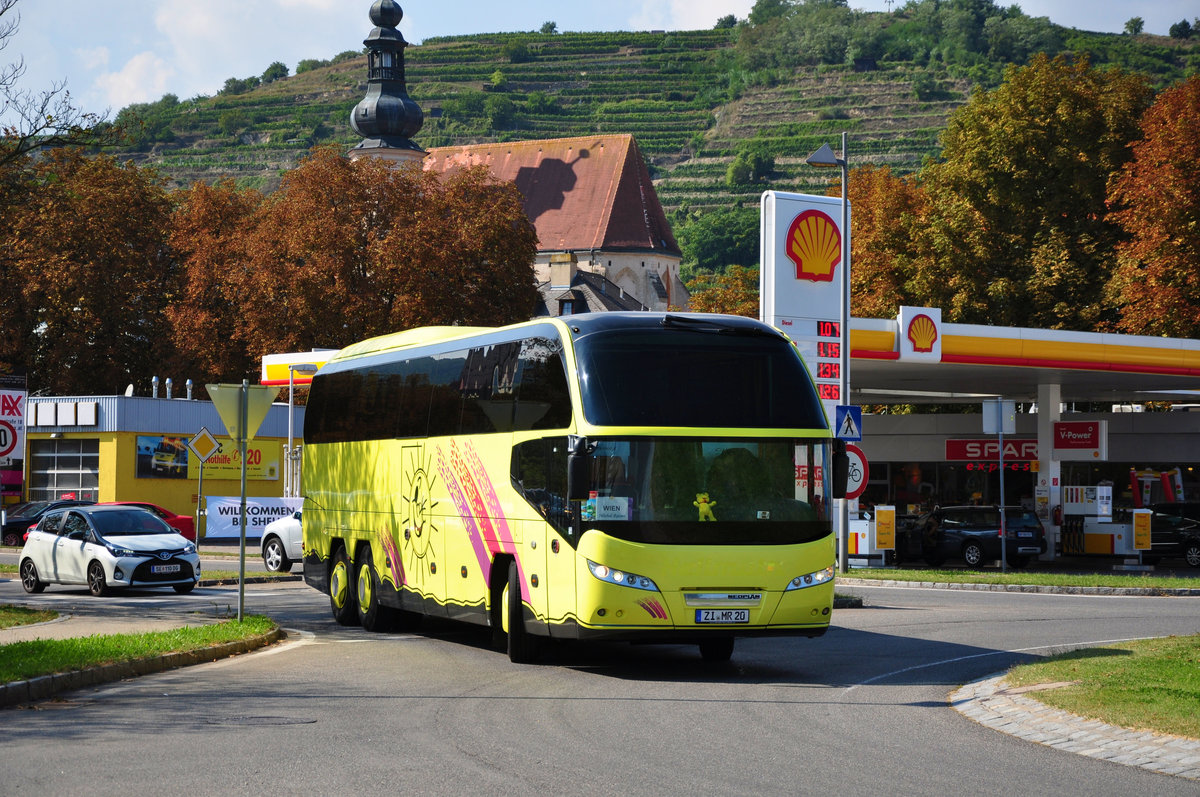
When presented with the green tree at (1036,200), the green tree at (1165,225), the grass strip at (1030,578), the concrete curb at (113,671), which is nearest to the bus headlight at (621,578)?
Result: the concrete curb at (113,671)

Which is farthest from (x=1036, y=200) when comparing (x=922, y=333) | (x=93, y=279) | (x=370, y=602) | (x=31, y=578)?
(x=93, y=279)

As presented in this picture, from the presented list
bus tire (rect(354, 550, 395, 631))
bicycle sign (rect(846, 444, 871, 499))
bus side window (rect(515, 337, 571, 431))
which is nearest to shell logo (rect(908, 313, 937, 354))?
bicycle sign (rect(846, 444, 871, 499))

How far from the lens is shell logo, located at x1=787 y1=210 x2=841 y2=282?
2927cm

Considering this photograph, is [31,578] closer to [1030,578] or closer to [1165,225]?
[1030,578]

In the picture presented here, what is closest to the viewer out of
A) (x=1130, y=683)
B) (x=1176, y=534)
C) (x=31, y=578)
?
(x=1130, y=683)

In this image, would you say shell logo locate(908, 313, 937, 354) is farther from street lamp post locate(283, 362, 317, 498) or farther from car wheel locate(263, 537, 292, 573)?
street lamp post locate(283, 362, 317, 498)

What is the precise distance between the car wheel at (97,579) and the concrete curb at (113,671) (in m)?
9.36

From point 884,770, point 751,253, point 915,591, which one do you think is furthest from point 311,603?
point 751,253

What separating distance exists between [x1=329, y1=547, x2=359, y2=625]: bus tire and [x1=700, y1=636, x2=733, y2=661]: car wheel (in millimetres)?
6026

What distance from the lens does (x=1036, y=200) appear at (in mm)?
49656

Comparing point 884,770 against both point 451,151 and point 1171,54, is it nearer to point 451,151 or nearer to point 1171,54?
point 451,151

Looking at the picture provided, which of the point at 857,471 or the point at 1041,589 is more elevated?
the point at 857,471

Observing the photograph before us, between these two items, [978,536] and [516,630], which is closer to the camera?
[516,630]

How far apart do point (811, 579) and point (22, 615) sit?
1085 cm
